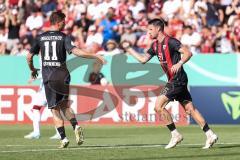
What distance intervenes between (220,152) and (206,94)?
947cm

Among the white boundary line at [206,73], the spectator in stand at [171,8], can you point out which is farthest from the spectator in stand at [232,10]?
the white boundary line at [206,73]

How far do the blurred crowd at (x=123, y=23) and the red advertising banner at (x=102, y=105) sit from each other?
7.69ft

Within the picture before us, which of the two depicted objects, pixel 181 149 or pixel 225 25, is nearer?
pixel 181 149

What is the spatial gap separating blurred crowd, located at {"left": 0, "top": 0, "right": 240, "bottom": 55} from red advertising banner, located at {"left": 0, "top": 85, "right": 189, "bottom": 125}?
7.69 feet

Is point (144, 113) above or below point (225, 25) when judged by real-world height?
below

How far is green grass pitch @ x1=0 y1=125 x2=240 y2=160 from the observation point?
12.3 metres

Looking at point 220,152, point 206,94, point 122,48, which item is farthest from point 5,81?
point 220,152

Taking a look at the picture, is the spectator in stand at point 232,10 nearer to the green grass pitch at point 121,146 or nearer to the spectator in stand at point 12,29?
the green grass pitch at point 121,146

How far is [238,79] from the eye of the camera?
23234mm

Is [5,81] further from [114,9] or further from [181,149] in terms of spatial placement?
[181,149]

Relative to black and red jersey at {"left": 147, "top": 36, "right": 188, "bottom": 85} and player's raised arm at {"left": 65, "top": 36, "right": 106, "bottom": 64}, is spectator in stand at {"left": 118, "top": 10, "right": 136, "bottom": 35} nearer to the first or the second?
black and red jersey at {"left": 147, "top": 36, "right": 188, "bottom": 85}

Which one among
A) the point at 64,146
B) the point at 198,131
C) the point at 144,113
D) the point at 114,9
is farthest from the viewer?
the point at 114,9

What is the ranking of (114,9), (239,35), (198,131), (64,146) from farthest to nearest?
1. (114,9)
2. (239,35)
3. (198,131)
4. (64,146)

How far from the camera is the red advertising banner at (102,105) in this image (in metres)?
22.0
